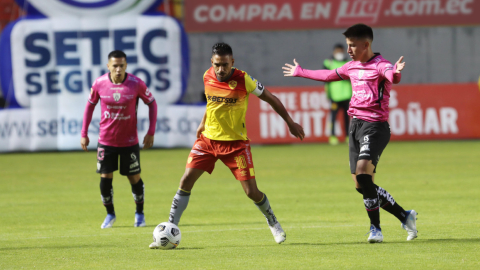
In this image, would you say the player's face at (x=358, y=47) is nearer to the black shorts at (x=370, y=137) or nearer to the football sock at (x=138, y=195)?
the black shorts at (x=370, y=137)

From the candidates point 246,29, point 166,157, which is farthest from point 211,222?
point 246,29

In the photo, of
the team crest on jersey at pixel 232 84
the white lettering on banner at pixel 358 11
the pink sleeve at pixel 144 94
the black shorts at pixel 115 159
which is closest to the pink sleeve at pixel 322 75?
the team crest on jersey at pixel 232 84

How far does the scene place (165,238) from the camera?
654 centimetres

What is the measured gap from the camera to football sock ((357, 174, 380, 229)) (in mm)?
6672

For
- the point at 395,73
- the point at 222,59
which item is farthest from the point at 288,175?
the point at 395,73

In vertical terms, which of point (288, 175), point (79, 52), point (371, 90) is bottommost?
point (288, 175)

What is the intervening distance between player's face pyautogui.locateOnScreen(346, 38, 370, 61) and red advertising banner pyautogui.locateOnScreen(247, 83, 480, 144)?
1242 centimetres

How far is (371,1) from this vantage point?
819 inches

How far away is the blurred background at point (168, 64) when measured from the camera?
18.1 meters

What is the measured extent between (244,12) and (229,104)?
1437 centimetres

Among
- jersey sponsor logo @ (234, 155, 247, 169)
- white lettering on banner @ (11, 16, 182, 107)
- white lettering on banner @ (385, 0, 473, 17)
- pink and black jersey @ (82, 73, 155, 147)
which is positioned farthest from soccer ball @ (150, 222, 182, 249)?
white lettering on banner @ (385, 0, 473, 17)

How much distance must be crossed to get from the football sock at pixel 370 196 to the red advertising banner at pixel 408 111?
12.6m

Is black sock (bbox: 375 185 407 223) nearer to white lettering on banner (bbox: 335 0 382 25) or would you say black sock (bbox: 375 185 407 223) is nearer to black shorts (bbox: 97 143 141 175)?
black shorts (bbox: 97 143 141 175)

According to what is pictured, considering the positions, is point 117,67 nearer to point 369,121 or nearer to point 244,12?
point 369,121
